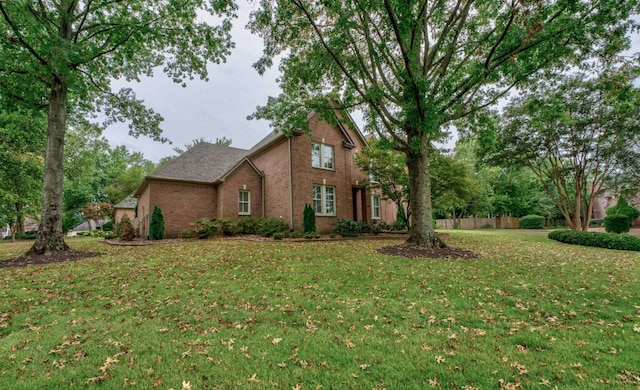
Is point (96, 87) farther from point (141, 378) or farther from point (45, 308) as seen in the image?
point (141, 378)

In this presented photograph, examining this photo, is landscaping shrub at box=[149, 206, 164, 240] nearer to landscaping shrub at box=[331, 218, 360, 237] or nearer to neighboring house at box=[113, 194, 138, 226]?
landscaping shrub at box=[331, 218, 360, 237]

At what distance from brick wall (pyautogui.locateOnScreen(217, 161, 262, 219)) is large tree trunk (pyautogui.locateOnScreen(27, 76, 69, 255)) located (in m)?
7.88

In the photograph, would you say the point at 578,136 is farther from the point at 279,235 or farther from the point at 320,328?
the point at 320,328

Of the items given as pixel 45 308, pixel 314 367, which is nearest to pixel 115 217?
pixel 45 308

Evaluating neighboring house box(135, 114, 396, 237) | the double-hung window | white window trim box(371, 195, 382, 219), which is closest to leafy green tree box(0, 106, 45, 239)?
neighboring house box(135, 114, 396, 237)

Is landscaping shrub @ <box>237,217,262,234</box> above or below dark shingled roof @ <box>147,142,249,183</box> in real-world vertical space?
below

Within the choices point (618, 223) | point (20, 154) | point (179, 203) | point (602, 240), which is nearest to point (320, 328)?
point (179, 203)

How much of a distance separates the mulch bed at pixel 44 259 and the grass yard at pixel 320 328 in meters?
1.32

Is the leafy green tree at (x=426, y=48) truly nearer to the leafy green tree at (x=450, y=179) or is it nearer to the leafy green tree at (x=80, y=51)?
the leafy green tree at (x=80, y=51)

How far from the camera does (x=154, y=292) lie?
5.45m

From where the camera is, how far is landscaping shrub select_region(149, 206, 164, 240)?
50.2ft

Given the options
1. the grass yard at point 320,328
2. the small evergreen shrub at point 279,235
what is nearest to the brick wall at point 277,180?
the small evergreen shrub at point 279,235

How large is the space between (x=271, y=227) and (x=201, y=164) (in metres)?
7.40

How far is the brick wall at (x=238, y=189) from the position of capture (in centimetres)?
1700
